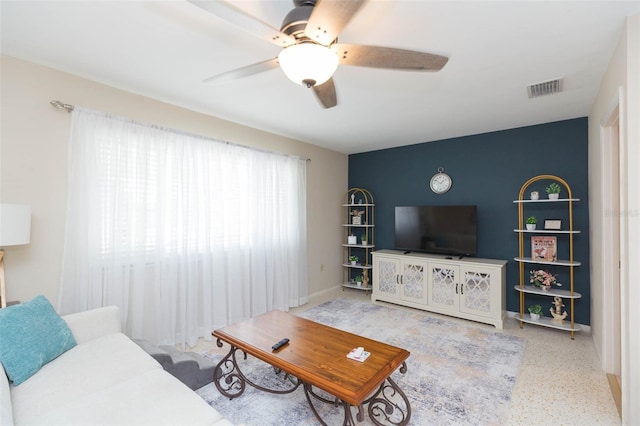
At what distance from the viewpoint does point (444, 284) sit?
13.0 ft

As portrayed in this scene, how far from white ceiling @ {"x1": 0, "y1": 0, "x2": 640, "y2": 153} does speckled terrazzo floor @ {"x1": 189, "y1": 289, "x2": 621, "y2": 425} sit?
249 centimetres

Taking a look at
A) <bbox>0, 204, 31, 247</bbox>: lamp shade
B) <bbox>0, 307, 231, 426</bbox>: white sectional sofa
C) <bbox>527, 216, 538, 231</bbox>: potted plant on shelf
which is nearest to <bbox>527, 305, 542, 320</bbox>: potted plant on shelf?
<bbox>527, 216, 538, 231</bbox>: potted plant on shelf

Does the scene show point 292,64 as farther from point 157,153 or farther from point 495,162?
point 495,162

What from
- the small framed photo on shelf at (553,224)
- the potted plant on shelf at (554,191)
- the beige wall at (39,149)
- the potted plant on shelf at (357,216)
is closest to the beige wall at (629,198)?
the potted plant on shelf at (554,191)

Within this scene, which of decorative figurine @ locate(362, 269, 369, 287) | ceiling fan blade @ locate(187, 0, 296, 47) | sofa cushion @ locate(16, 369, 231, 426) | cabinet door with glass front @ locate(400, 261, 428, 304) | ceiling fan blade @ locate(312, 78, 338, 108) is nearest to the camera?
ceiling fan blade @ locate(187, 0, 296, 47)

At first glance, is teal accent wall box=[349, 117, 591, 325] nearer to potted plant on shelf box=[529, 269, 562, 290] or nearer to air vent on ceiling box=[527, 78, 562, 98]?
potted plant on shelf box=[529, 269, 562, 290]

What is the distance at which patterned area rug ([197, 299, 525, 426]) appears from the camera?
2.00 m

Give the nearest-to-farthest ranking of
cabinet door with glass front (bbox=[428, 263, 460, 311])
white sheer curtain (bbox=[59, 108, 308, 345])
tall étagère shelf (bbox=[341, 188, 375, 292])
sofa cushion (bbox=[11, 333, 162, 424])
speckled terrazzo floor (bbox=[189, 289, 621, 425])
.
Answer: sofa cushion (bbox=[11, 333, 162, 424]), speckled terrazzo floor (bbox=[189, 289, 621, 425]), white sheer curtain (bbox=[59, 108, 308, 345]), cabinet door with glass front (bbox=[428, 263, 460, 311]), tall étagère shelf (bbox=[341, 188, 375, 292])

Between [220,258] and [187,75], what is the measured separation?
6.39 ft

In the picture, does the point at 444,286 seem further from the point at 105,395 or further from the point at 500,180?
the point at 105,395

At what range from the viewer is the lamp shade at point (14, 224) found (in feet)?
6.11

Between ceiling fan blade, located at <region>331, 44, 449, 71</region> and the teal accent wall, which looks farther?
the teal accent wall

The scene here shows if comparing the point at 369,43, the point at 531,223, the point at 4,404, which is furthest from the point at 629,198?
the point at 4,404

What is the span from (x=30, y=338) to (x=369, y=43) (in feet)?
9.01
